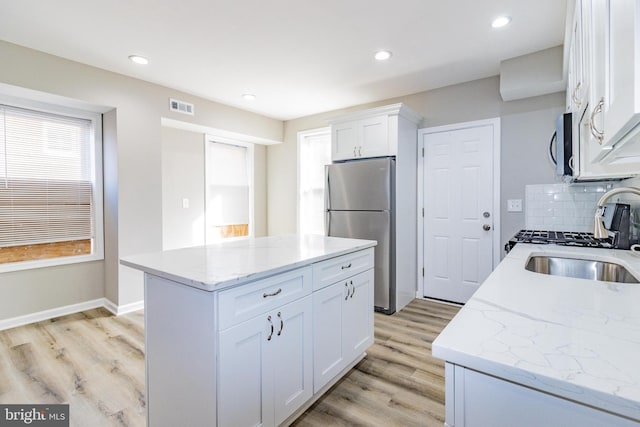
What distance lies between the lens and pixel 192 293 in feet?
4.33

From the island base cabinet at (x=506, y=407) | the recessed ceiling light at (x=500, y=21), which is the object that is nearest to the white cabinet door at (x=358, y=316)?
the island base cabinet at (x=506, y=407)

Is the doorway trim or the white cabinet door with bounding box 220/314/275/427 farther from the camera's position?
the doorway trim

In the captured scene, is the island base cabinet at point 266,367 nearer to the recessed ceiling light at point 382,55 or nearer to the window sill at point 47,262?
the recessed ceiling light at point 382,55

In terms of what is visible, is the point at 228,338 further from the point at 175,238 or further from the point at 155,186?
the point at 175,238

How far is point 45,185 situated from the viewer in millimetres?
3172

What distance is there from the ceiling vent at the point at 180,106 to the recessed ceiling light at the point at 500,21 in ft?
10.8

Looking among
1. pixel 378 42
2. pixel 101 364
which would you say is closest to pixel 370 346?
pixel 101 364

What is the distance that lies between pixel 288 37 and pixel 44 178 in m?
2.86

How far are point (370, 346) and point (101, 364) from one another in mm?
2078

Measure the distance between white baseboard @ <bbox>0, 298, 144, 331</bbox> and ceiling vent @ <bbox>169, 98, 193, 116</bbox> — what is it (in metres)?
2.28

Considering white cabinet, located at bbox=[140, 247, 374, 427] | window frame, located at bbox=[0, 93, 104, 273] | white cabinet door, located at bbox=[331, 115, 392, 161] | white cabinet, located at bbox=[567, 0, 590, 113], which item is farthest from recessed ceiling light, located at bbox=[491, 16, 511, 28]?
window frame, located at bbox=[0, 93, 104, 273]

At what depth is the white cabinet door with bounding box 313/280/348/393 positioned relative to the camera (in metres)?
1.79

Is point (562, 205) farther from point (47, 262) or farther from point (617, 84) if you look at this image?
point (47, 262)

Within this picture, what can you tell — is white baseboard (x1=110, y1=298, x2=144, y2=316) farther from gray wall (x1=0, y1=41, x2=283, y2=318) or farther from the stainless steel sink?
the stainless steel sink
